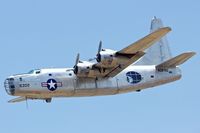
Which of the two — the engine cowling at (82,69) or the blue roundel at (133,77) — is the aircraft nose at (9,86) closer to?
the engine cowling at (82,69)

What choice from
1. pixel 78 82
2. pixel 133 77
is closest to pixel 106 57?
pixel 78 82

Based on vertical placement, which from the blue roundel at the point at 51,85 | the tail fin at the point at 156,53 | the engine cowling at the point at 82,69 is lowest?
the blue roundel at the point at 51,85

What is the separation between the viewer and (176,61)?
49.3 metres

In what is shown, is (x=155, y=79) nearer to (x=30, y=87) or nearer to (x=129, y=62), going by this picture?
(x=129, y=62)

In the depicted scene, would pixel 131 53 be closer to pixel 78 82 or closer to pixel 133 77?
pixel 133 77

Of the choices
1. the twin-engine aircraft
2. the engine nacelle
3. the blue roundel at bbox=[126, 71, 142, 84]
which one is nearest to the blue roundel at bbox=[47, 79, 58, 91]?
the twin-engine aircraft

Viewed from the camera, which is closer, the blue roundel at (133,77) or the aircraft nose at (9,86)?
Result: the aircraft nose at (9,86)

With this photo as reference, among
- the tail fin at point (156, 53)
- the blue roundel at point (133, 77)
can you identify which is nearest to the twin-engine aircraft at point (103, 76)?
the blue roundel at point (133, 77)

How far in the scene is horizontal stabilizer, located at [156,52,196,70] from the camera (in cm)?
4726

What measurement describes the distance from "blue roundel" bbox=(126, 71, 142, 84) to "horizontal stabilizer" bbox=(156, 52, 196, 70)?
1962 mm

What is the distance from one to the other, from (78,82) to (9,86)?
520 cm

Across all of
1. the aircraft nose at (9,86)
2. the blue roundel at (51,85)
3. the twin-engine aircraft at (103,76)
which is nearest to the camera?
the aircraft nose at (9,86)

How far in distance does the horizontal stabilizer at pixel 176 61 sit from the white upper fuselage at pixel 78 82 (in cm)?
44

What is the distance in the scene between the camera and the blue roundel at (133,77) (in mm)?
49094
